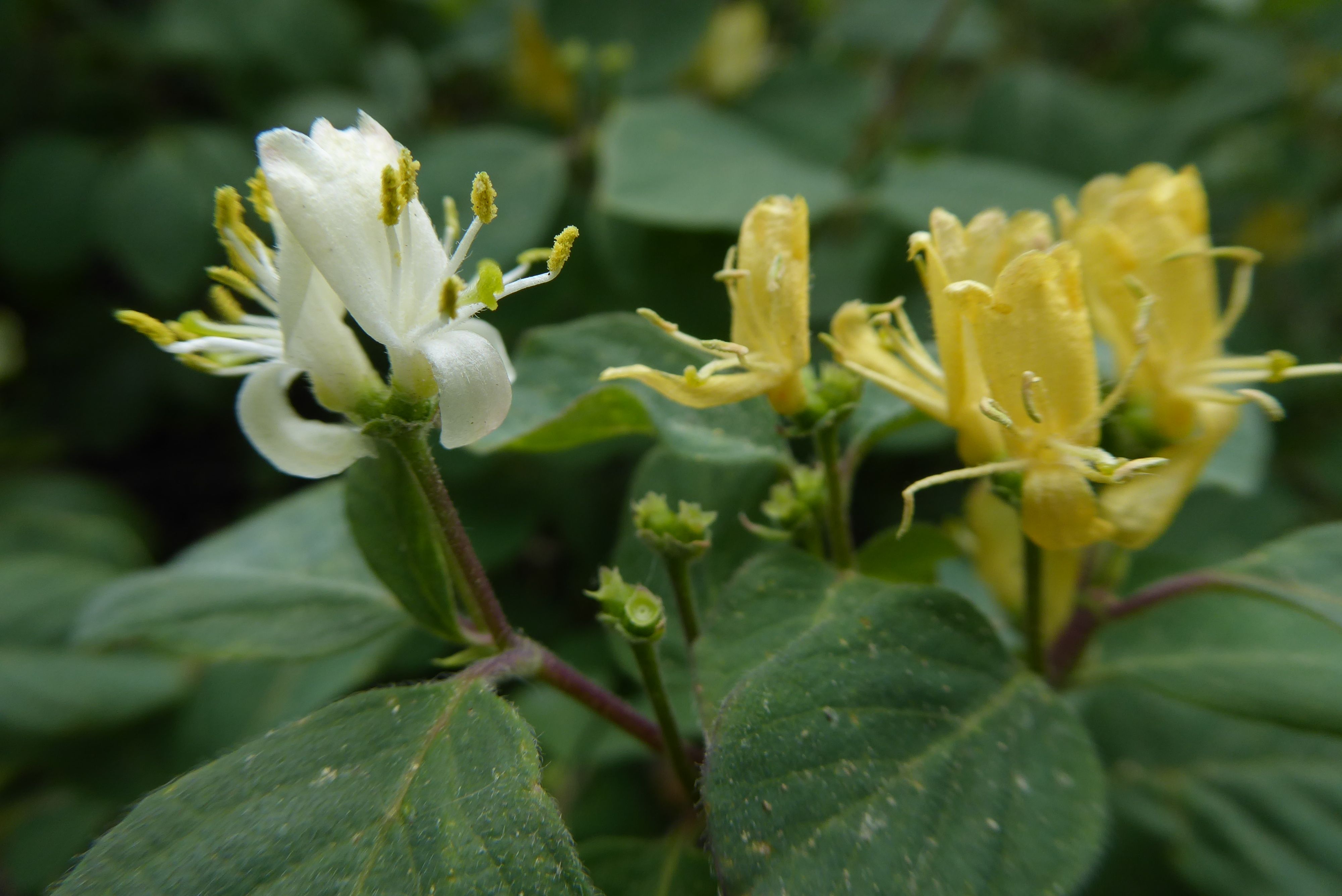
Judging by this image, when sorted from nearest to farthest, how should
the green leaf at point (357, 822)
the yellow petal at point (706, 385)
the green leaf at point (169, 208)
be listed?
1. the green leaf at point (357, 822)
2. the yellow petal at point (706, 385)
3. the green leaf at point (169, 208)

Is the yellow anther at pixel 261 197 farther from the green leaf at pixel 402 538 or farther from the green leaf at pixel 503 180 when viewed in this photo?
the green leaf at pixel 503 180

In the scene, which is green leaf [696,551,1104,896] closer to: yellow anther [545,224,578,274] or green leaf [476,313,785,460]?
green leaf [476,313,785,460]

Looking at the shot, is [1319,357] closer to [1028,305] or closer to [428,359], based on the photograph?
[1028,305]

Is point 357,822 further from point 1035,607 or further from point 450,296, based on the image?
point 1035,607

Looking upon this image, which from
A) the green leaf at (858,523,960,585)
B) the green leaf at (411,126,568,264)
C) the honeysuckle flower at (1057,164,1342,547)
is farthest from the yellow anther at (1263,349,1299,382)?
the green leaf at (411,126,568,264)

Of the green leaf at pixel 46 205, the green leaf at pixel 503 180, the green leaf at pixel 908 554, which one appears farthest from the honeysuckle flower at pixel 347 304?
the green leaf at pixel 46 205

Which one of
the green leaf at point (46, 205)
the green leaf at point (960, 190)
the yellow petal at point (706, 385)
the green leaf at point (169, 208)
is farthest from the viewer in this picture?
the green leaf at point (46, 205)
